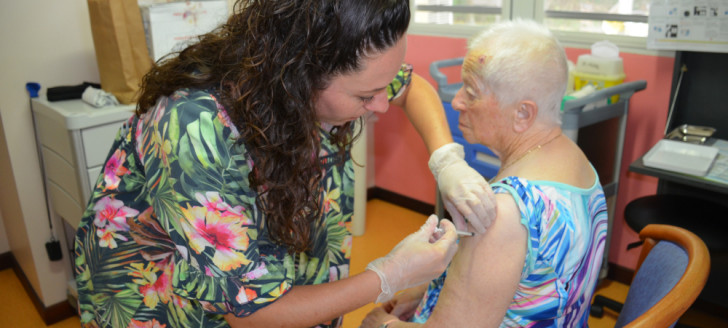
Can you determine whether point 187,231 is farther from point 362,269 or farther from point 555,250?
point 362,269

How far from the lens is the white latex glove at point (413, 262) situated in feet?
3.57

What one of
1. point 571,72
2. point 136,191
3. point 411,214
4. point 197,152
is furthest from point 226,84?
point 411,214

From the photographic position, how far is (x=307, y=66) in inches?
35.3

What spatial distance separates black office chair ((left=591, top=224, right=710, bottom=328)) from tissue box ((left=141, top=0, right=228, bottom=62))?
1632 millimetres

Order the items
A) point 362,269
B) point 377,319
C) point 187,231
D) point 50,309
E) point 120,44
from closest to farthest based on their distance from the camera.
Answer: point 187,231 → point 377,319 → point 120,44 → point 50,309 → point 362,269

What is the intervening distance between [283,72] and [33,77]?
1.88 meters

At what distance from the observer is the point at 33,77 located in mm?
2305

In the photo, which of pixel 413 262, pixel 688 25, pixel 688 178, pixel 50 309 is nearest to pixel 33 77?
pixel 50 309

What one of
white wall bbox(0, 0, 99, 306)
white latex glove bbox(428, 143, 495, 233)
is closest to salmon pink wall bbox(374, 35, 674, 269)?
white latex glove bbox(428, 143, 495, 233)

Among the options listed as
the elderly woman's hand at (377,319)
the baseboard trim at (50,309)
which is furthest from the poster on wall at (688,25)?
the baseboard trim at (50,309)

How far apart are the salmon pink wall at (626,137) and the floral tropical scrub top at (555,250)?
1545 mm

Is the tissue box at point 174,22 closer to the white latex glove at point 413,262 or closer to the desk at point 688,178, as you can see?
the white latex glove at point 413,262

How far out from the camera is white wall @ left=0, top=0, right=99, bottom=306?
7.34 feet

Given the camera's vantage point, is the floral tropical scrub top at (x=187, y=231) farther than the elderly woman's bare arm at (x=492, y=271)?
No
